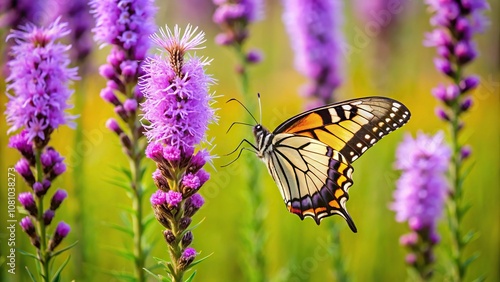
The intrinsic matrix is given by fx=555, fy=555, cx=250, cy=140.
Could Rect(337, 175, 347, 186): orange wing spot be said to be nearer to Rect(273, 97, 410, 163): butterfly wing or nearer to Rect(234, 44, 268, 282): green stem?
Rect(273, 97, 410, 163): butterfly wing

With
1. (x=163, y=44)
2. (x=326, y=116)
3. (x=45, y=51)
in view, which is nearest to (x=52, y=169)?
(x=45, y=51)

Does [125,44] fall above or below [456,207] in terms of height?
above

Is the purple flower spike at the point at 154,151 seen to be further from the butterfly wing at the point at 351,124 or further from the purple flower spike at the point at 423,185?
the purple flower spike at the point at 423,185

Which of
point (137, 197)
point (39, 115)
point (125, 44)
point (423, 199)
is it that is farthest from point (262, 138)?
point (39, 115)

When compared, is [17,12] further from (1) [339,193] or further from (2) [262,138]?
(1) [339,193]

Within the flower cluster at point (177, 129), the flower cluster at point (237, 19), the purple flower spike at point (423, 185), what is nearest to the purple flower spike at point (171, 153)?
the flower cluster at point (177, 129)

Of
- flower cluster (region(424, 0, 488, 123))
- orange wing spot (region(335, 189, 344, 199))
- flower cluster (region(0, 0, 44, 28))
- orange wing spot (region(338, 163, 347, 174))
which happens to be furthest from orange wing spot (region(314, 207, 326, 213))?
flower cluster (region(0, 0, 44, 28))
